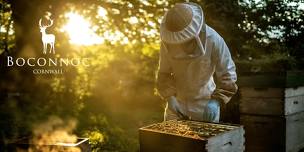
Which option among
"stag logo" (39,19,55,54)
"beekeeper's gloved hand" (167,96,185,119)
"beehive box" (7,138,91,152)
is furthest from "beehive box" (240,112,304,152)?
"stag logo" (39,19,55,54)

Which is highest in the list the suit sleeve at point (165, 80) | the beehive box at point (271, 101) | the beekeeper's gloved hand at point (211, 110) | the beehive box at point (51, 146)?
the suit sleeve at point (165, 80)

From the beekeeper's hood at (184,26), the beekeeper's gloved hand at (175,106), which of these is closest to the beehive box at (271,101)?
the beekeeper's gloved hand at (175,106)

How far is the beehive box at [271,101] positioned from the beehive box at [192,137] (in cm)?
260

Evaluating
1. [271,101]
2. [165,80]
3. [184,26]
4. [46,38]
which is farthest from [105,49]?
[184,26]

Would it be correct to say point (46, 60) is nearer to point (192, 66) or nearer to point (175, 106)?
point (175, 106)

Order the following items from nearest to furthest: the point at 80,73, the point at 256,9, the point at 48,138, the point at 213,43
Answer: the point at 213,43 → the point at 48,138 → the point at 256,9 → the point at 80,73

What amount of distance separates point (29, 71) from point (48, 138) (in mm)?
7250

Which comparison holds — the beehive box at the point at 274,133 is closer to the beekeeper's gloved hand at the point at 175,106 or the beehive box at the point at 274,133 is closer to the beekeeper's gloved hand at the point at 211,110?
the beekeeper's gloved hand at the point at 211,110

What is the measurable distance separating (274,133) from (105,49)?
30.4 ft

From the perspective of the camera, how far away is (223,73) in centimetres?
271

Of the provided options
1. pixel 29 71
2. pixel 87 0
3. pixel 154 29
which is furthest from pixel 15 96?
pixel 154 29

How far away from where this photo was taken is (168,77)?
292 cm

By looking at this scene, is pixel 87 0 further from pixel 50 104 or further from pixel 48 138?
pixel 48 138

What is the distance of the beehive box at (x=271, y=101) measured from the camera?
463cm
